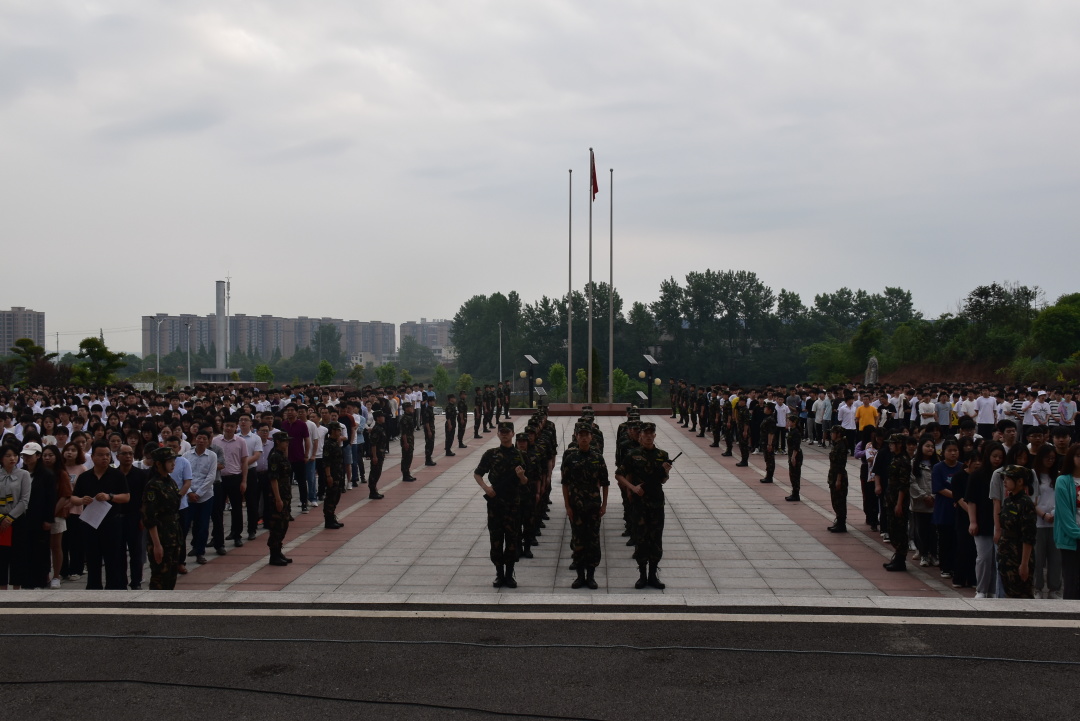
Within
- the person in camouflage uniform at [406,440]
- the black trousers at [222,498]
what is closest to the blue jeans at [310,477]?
the person in camouflage uniform at [406,440]

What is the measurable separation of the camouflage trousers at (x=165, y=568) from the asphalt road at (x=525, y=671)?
139 cm

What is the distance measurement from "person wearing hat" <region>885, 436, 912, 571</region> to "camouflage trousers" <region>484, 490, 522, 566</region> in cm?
409

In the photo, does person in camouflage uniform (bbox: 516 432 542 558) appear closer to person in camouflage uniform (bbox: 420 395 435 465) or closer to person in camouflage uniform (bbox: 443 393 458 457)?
person in camouflage uniform (bbox: 420 395 435 465)

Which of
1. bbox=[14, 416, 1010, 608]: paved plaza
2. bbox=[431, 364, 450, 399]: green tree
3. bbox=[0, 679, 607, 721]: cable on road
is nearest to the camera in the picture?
bbox=[0, 679, 607, 721]: cable on road

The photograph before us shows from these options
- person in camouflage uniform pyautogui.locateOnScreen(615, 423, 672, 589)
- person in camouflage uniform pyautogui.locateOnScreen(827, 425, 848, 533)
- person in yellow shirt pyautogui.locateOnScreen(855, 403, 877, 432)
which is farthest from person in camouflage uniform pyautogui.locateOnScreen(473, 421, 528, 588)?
person in yellow shirt pyautogui.locateOnScreen(855, 403, 877, 432)

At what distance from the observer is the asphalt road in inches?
214

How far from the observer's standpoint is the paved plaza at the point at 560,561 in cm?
809

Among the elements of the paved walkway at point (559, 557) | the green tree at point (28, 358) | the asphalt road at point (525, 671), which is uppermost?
the green tree at point (28, 358)

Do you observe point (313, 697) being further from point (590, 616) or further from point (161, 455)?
point (161, 455)

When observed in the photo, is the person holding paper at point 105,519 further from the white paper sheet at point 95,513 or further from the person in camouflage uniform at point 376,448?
the person in camouflage uniform at point 376,448

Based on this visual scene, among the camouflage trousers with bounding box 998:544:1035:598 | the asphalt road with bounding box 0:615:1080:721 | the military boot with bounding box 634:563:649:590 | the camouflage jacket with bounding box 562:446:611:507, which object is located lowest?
the military boot with bounding box 634:563:649:590

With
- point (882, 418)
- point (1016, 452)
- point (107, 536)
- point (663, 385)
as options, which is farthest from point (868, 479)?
point (663, 385)

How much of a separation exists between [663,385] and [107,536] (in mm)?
82831

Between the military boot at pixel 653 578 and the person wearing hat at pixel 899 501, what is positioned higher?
the person wearing hat at pixel 899 501
